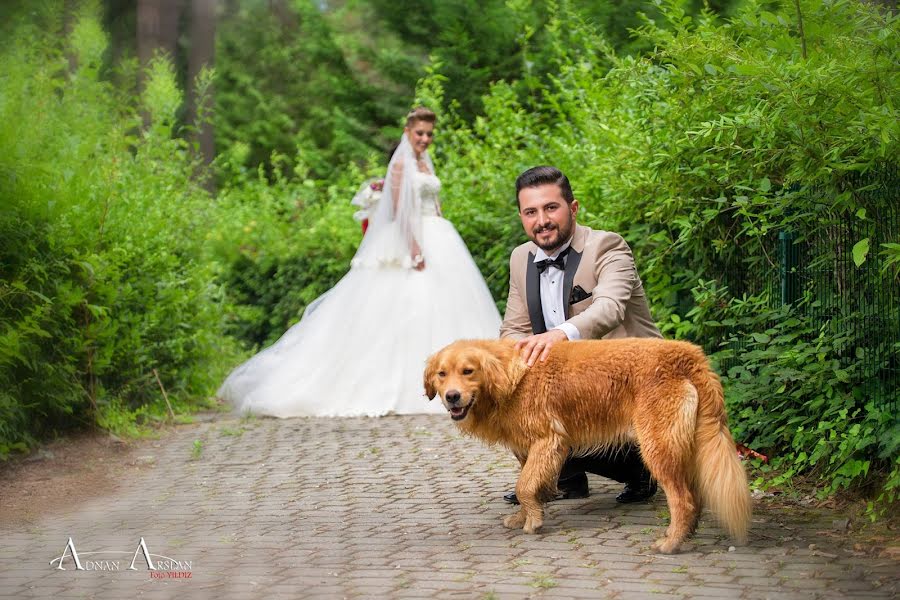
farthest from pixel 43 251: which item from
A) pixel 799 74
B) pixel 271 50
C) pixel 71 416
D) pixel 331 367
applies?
pixel 271 50

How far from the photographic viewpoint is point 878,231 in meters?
5.48

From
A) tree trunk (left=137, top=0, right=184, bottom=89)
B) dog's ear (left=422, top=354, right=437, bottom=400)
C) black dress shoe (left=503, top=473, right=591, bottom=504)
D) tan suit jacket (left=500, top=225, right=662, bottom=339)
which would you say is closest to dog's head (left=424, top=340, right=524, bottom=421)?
dog's ear (left=422, top=354, right=437, bottom=400)

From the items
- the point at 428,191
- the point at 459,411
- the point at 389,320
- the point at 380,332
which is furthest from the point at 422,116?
the point at 459,411

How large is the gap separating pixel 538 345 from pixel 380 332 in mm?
5733

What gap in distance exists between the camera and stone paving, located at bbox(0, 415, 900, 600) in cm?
446

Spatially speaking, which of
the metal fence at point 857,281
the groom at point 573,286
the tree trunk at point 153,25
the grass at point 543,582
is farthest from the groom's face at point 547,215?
the tree trunk at point 153,25

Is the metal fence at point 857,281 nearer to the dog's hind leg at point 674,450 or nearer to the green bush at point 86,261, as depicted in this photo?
the dog's hind leg at point 674,450

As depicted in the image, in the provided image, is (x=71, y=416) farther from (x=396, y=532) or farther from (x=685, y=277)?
(x=685, y=277)

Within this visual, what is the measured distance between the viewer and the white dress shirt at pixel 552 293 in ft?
19.7

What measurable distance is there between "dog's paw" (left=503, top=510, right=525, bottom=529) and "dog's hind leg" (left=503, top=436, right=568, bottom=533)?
0.09m

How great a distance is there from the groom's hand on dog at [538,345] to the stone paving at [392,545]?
0.97 meters

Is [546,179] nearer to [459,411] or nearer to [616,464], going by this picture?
[459,411]

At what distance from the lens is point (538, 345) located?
214 inches

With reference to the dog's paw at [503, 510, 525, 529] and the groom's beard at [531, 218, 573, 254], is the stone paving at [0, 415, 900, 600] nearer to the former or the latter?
the dog's paw at [503, 510, 525, 529]
